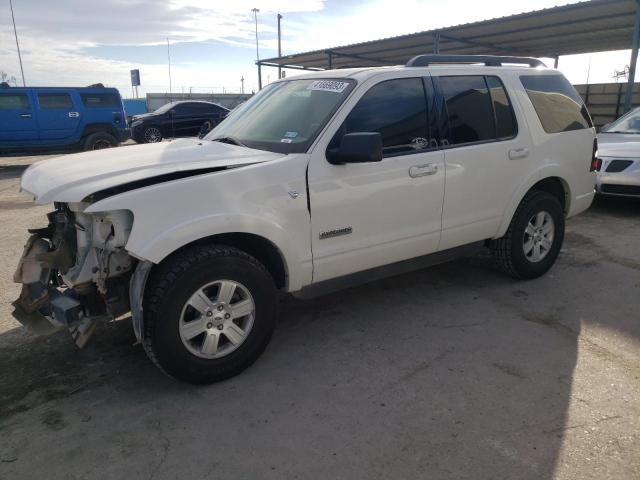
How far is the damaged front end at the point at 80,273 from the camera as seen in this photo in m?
2.94

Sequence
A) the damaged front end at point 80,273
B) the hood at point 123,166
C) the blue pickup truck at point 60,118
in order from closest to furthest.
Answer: the hood at point 123,166 → the damaged front end at point 80,273 → the blue pickup truck at point 60,118

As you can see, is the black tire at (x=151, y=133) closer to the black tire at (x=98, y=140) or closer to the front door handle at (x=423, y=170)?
the black tire at (x=98, y=140)

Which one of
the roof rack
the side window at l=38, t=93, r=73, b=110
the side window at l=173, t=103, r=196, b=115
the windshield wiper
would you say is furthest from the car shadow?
the side window at l=173, t=103, r=196, b=115

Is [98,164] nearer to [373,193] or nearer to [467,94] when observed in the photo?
[373,193]

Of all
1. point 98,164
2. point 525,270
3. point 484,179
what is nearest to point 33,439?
point 98,164

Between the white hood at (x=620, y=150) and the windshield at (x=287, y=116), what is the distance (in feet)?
18.1

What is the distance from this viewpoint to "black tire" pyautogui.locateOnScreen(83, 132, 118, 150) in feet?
48.3

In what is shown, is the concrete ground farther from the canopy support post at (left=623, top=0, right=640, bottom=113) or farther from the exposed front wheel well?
the canopy support post at (left=623, top=0, right=640, bottom=113)

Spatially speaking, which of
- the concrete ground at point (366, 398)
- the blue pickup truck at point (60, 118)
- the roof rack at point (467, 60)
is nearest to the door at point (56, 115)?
the blue pickup truck at point (60, 118)

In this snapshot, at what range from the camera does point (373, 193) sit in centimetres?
351

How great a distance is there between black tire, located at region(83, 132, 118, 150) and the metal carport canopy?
23.8 ft

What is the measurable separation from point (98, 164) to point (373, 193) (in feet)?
6.06

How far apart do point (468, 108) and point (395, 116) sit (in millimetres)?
796

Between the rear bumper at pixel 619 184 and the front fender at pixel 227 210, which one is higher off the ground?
the front fender at pixel 227 210
